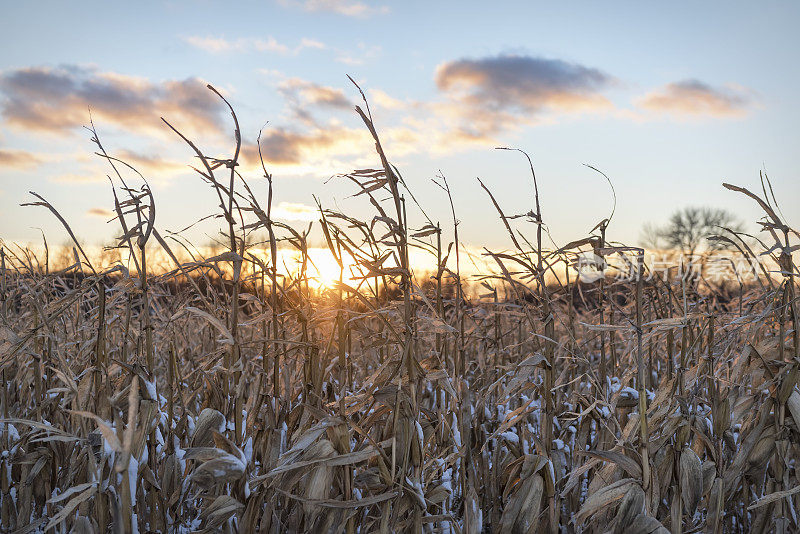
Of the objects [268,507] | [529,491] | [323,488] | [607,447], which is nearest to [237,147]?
[323,488]

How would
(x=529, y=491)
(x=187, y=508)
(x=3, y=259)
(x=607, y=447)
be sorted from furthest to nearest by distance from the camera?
(x=187, y=508), (x=3, y=259), (x=607, y=447), (x=529, y=491)

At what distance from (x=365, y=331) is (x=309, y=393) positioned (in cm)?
32

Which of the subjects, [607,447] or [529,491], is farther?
[607,447]

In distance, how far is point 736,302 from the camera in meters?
4.09

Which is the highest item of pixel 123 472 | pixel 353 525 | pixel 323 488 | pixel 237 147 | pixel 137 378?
pixel 237 147

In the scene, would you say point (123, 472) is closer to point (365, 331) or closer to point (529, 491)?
point (365, 331)

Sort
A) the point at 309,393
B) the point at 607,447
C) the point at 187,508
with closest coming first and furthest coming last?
the point at 309,393 < the point at 607,447 < the point at 187,508

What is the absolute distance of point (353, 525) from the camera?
6.77 feet

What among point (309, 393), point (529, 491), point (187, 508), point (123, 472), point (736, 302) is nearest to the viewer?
point (123, 472)

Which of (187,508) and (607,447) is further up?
(607,447)

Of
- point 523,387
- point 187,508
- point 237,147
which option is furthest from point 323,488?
point 187,508

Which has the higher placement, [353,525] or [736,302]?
[736,302]

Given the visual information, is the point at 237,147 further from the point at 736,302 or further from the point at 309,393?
the point at 736,302

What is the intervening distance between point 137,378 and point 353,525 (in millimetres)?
841
